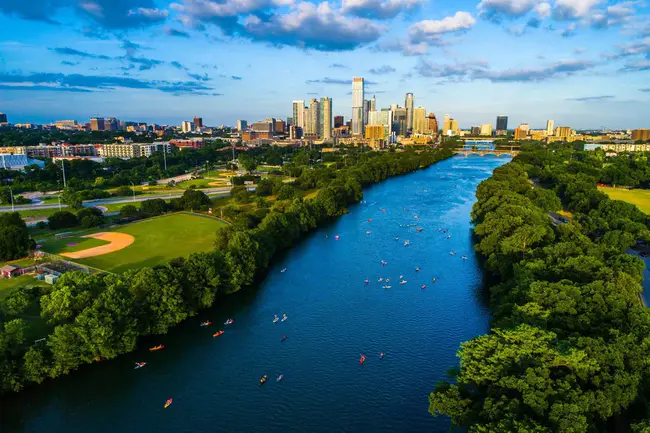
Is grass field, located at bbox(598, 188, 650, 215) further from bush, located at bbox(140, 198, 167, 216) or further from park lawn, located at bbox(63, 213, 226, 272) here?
bush, located at bbox(140, 198, 167, 216)

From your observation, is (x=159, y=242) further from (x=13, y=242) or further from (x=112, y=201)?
(x=112, y=201)

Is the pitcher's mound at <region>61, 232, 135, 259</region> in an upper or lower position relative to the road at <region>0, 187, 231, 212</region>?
lower

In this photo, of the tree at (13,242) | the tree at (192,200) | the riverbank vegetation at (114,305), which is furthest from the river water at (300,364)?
the tree at (192,200)

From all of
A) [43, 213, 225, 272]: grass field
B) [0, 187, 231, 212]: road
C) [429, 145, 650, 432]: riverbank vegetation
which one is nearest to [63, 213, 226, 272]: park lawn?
[43, 213, 225, 272]: grass field

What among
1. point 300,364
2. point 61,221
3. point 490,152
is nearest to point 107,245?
point 61,221

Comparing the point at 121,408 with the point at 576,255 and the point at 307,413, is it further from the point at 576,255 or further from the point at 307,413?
the point at 576,255

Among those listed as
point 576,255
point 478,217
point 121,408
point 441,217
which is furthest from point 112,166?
point 576,255
